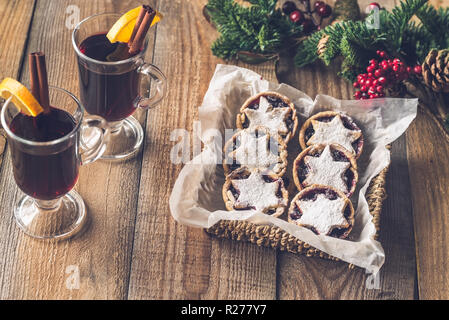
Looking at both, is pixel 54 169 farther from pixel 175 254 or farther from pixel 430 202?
pixel 430 202

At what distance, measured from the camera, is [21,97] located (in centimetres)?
128

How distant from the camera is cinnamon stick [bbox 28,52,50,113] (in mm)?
1257

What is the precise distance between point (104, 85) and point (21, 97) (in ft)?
0.89

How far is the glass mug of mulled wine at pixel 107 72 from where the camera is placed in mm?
1494

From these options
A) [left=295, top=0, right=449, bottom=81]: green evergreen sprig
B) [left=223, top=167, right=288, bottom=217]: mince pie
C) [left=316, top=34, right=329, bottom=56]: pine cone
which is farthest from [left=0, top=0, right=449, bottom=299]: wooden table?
[left=316, top=34, right=329, bottom=56]: pine cone

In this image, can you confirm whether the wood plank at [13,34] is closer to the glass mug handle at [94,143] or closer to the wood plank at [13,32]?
the wood plank at [13,32]

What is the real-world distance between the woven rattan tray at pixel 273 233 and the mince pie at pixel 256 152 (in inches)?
7.2

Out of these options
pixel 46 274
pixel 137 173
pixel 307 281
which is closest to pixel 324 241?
pixel 307 281

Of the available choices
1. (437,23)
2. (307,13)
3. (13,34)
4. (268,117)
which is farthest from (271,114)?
(13,34)

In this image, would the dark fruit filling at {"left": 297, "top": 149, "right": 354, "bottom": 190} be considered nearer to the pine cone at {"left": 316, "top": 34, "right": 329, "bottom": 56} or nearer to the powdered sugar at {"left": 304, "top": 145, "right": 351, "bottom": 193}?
the powdered sugar at {"left": 304, "top": 145, "right": 351, "bottom": 193}

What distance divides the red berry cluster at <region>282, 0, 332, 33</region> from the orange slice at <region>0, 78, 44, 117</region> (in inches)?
38.2

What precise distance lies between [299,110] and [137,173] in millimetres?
511

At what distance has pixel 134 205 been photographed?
1621mm
